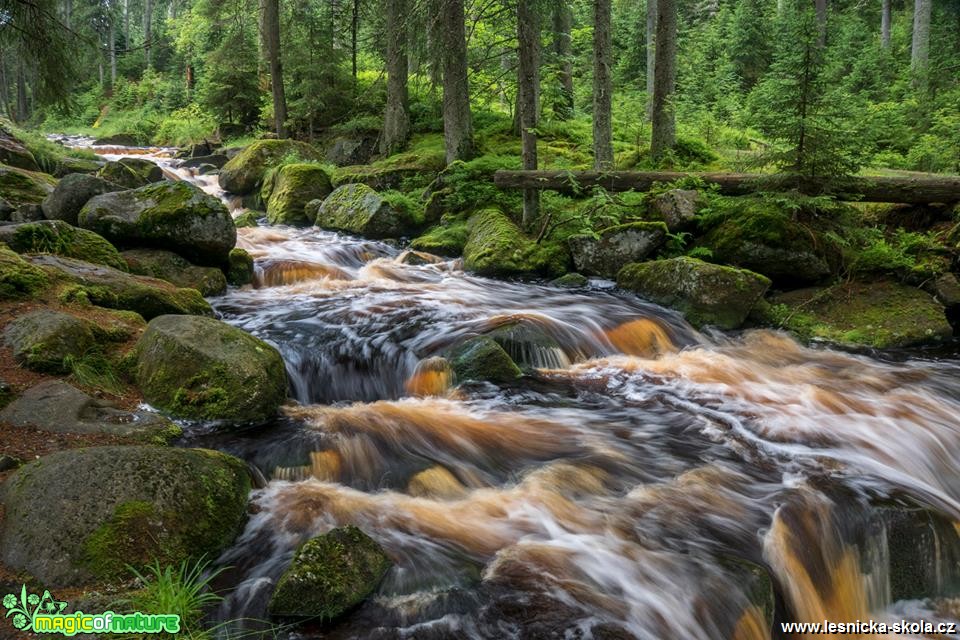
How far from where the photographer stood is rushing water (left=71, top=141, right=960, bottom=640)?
3811 mm

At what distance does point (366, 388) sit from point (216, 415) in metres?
1.99

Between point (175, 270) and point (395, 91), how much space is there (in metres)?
11.2

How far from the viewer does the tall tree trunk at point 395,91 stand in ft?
56.5

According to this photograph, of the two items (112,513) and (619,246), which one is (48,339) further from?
(619,246)

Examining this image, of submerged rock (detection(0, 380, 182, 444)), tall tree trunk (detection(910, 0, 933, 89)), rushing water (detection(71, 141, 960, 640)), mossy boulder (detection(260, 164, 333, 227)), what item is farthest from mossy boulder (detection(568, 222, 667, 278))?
tall tree trunk (detection(910, 0, 933, 89))

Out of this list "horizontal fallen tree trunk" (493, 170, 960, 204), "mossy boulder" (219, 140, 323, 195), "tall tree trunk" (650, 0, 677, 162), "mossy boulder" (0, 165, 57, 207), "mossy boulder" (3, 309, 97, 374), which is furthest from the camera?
"mossy boulder" (219, 140, 323, 195)

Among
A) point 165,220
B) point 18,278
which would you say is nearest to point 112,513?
point 18,278

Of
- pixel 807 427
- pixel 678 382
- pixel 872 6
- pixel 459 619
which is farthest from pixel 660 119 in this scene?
pixel 872 6

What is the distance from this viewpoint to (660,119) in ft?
45.2

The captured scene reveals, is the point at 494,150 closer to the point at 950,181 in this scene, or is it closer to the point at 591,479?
the point at 950,181

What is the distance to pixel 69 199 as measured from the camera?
9672 mm

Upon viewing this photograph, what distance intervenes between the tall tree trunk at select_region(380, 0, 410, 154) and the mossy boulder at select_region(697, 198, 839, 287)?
11473 millimetres

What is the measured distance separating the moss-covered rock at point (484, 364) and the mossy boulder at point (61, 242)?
497 cm

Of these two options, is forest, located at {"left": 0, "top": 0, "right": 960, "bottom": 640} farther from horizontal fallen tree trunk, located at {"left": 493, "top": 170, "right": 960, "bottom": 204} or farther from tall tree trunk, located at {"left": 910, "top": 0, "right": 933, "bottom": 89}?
tall tree trunk, located at {"left": 910, "top": 0, "right": 933, "bottom": 89}
